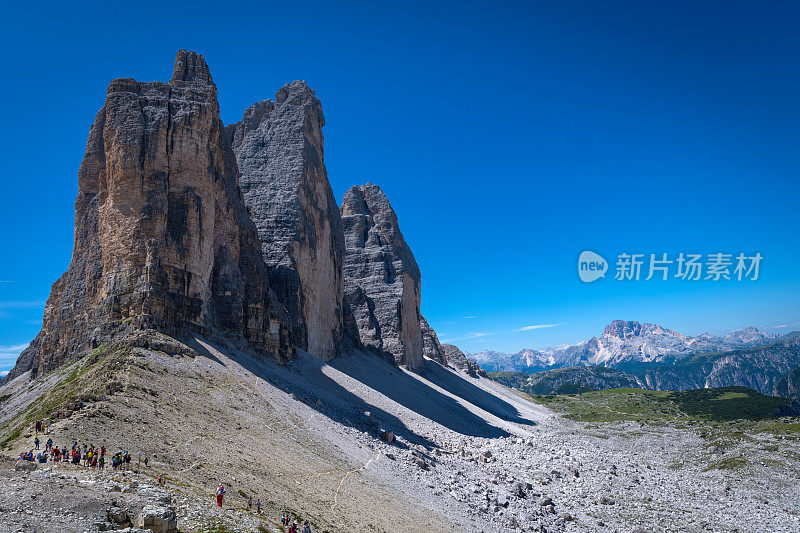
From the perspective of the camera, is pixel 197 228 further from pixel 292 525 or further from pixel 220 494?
pixel 292 525

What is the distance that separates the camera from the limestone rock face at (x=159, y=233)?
39.5 m

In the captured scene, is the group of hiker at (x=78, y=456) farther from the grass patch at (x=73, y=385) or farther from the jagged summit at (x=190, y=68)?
the jagged summit at (x=190, y=68)

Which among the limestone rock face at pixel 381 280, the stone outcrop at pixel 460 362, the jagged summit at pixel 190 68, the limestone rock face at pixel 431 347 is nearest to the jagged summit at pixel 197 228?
the jagged summit at pixel 190 68

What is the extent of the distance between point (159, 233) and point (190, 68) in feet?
63.9

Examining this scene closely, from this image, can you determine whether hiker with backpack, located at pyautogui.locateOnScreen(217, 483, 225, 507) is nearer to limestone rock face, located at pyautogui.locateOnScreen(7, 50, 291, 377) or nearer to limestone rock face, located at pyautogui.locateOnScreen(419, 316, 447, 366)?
limestone rock face, located at pyautogui.locateOnScreen(7, 50, 291, 377)

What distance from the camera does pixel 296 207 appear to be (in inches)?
2712

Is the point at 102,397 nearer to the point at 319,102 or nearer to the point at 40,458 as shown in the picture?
the point at 40,458

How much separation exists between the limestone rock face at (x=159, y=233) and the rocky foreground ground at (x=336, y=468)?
4689mm

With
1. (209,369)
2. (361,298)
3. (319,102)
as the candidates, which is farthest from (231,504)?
(361,298)

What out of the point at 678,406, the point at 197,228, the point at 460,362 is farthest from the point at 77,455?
the point at 678,406

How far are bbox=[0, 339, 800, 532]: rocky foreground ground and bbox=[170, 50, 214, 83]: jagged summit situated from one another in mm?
27417

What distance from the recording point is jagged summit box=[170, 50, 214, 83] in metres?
48.4

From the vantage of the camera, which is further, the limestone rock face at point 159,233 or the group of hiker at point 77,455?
the limestone rock face at point 159,233

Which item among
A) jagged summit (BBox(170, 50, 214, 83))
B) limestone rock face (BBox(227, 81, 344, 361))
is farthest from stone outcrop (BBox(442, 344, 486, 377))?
jagged summit (BBox(170, 50, 214, 83))
